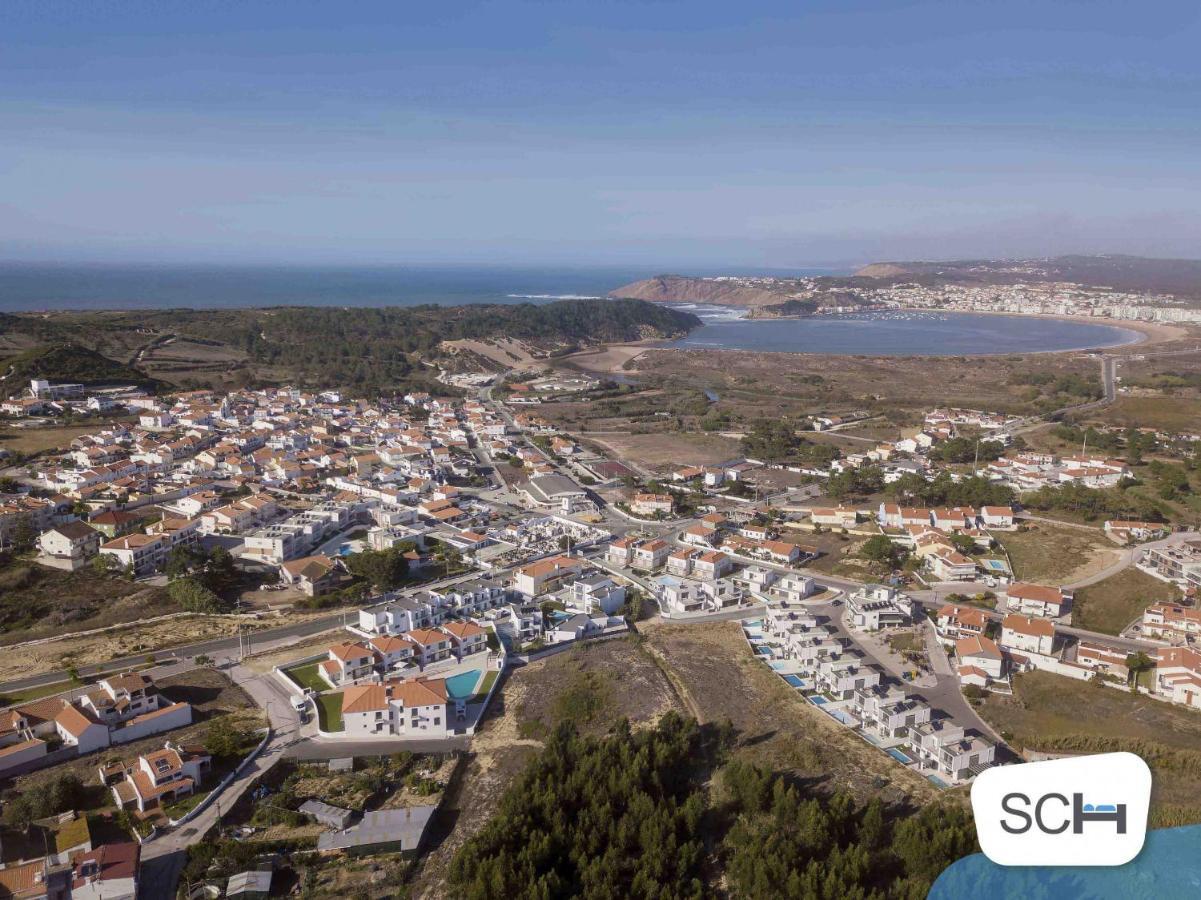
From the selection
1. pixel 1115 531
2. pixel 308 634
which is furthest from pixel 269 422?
pixel 1115 531

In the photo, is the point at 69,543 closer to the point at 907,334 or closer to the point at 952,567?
the point at 952,567

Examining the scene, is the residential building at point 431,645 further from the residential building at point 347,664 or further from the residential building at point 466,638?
the residential building at point 347,664

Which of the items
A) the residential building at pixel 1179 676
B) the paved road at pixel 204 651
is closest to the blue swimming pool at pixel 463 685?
the paved road at pixel 204 651

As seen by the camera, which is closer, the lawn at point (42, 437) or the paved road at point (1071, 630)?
the paved road at point (1071, 630)

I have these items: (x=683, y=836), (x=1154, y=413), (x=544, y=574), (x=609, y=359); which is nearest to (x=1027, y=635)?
(x=683, y=836)

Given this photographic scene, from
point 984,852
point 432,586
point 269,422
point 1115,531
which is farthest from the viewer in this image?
point 269,422

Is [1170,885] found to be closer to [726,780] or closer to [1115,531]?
[726,780]

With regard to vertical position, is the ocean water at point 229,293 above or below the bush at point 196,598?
above
